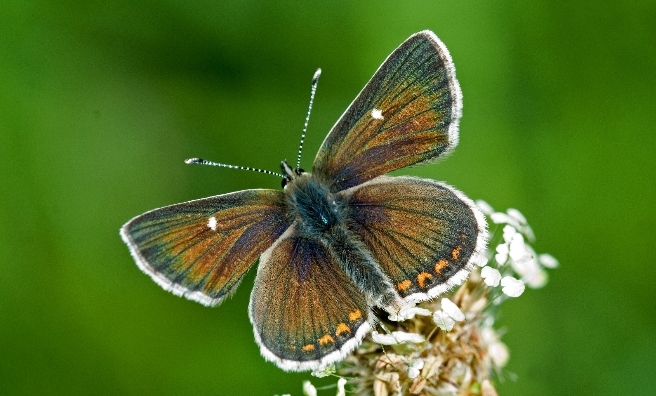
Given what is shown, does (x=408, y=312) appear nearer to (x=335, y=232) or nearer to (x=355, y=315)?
(x=355, y=315)

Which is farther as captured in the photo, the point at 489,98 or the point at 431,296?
the point at 489,98

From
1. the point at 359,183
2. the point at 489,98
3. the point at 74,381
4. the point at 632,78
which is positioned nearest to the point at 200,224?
the point at 359,183

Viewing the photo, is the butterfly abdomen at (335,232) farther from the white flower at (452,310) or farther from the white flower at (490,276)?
the white flower at (490,276)

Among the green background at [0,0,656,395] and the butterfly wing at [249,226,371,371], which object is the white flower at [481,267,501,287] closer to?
the butterfly wing at [249,226,371,371]

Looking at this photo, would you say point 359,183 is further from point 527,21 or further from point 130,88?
point 130,88

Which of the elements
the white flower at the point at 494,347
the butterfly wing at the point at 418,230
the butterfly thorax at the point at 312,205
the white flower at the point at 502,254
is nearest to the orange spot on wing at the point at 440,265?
the butterfly wing at the point at 418,230

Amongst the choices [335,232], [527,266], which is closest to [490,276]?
[527,266]

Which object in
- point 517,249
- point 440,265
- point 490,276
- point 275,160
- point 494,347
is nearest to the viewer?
point 440,265
